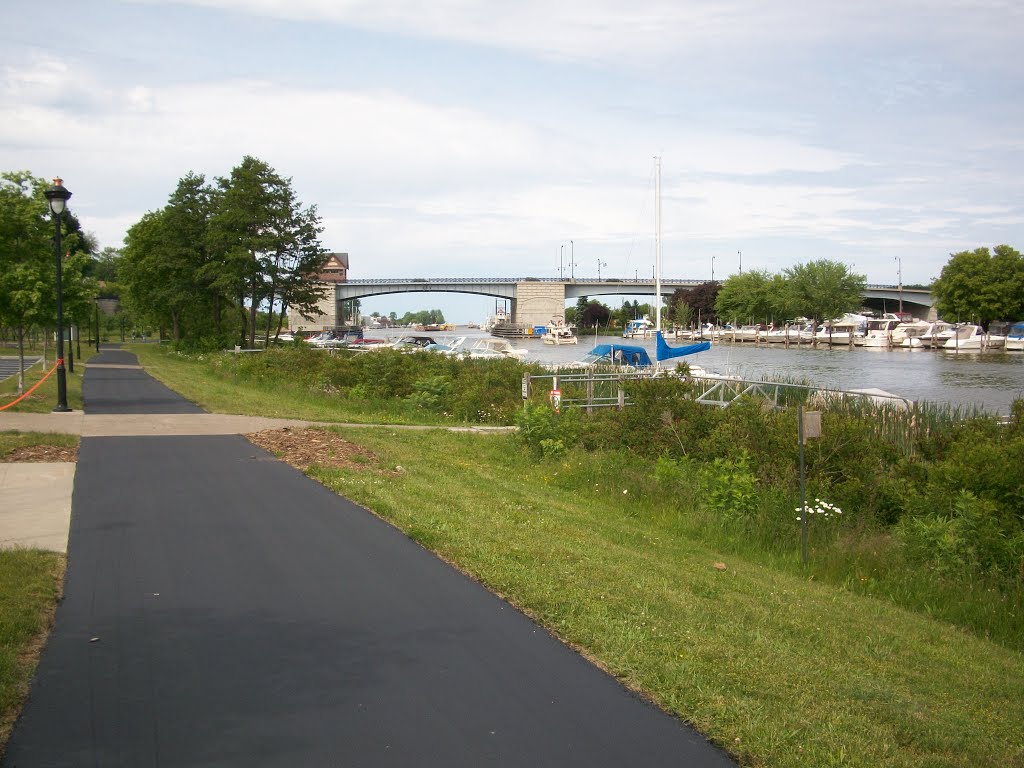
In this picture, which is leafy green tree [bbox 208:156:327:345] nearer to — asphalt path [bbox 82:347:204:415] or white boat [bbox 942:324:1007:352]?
asphalt path [bbox 82:347:204:415]

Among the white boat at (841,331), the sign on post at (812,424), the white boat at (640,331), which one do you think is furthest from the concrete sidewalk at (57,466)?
the white boat at (640,331)

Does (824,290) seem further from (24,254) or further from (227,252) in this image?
(24,254)

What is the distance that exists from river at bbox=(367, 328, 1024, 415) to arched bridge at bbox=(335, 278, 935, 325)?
24.2 metres

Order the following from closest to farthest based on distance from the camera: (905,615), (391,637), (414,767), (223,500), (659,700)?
(414,767)
(659,700)
(391,637)
(905,615)
(223,500)

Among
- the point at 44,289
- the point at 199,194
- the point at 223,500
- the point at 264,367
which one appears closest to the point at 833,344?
the point at 199,194

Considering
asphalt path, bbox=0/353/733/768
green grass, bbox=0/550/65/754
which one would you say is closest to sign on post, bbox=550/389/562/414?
asphalt path, bbox=0/353/733/768

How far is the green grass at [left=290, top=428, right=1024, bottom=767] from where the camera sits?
5379 mm

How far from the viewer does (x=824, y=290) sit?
114000 mm

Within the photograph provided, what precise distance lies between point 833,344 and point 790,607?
353ft

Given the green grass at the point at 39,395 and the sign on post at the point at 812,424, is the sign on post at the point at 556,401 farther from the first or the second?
the green grass at the point at 39,395

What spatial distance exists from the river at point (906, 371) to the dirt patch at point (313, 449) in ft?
75.8

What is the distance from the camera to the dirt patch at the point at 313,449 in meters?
14.4

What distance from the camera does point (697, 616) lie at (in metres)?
7.61

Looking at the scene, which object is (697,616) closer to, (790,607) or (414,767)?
(790,607)
